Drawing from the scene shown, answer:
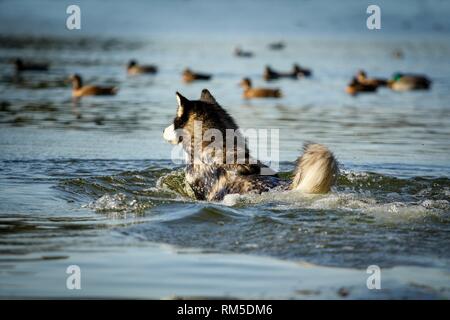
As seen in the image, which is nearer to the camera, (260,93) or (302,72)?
(260,93)

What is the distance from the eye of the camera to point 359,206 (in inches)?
359

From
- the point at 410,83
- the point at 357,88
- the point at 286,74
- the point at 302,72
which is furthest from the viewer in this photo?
the point at 286,74

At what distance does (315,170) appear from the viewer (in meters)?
9.05

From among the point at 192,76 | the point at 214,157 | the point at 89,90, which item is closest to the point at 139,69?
the point at 192,76

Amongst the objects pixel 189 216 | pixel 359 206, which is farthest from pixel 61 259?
pixel 359 206

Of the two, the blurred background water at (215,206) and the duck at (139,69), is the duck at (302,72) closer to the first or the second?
the blurred background water at (215,206)

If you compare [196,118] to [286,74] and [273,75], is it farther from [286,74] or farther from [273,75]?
[286,74]

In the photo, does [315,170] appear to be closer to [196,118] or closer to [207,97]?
[196,118]

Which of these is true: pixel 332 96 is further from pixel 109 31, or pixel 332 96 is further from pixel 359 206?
pixel 109 31

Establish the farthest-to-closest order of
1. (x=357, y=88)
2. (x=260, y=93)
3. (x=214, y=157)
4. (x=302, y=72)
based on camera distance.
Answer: (x=302, y=72), (x=357, y=88), (x=260, y=93), (x=214, y=157)

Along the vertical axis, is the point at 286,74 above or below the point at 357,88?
above

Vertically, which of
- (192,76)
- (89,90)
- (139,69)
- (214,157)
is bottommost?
(214,157)

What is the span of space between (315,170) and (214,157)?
134 cm

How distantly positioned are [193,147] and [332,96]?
1475 cm
